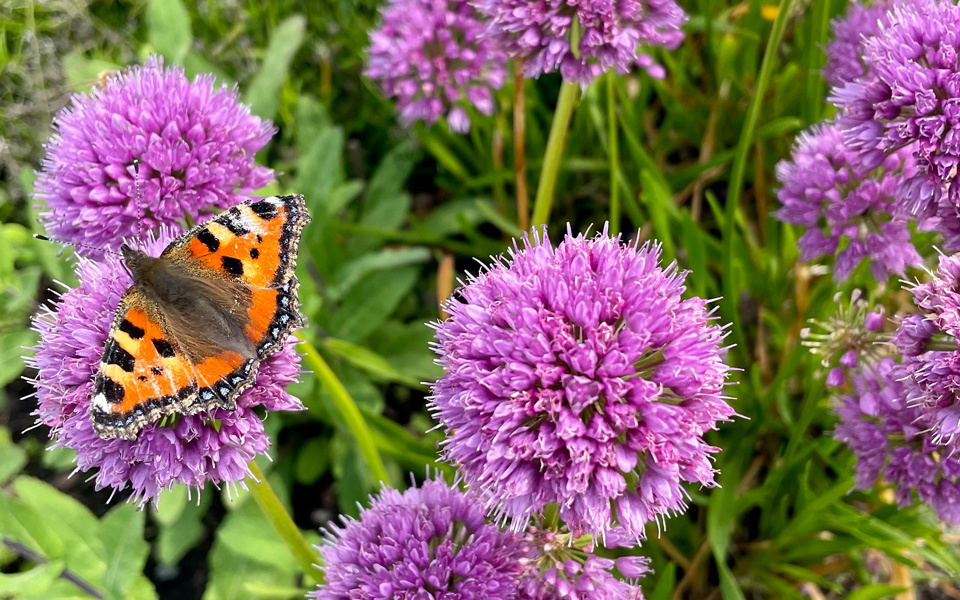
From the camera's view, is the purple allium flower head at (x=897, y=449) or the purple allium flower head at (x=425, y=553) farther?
the purple allium flower head at (x=897, y=449)

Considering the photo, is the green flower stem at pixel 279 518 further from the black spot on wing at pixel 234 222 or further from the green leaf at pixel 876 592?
the green leaf at pixel 876 592

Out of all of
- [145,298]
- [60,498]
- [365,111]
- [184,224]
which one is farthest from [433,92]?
[60,498]

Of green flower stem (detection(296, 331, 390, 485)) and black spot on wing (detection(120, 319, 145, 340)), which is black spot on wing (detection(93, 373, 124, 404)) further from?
green flower stem (detection(296, 331, 390, 485))

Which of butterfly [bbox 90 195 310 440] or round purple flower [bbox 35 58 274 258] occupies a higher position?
round purple flower [bbox 35 58 274 258]

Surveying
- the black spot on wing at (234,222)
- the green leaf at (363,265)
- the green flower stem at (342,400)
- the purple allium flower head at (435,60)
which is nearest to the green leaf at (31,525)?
the green flower stem at (342,400)

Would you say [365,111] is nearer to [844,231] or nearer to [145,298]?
[145,298]

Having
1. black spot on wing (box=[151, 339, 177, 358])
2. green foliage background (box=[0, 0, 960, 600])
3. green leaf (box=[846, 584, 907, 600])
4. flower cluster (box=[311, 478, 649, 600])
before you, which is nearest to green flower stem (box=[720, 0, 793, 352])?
green foliage background (box=[0, 0, 960, 600])

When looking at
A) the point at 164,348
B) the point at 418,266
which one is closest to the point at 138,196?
the point at 164,348
